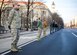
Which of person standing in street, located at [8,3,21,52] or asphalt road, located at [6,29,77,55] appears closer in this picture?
asphalt road, located at [6,29,77,55]

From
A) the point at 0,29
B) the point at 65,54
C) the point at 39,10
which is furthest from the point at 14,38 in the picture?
the point at 39,10

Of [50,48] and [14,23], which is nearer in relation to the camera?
[14,23]

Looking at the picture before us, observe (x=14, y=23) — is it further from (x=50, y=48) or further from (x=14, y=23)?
(x=50, y=48)

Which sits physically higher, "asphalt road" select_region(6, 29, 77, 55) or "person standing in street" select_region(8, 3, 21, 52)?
"person standing in street" select_region(8, 3, 21, 52)

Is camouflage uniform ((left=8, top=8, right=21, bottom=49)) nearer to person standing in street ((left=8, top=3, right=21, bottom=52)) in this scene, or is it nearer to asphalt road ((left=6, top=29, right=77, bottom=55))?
person standing in street ((left=8, top=3, right=21, bottom=52))

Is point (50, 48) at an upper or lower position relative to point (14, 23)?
lower

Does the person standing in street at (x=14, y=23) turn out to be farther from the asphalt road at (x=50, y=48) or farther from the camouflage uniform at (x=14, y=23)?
the asphalt road at (x=50, y=48)

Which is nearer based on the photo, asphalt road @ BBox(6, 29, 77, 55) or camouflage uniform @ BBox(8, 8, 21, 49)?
asphalt road @ BBox(6, 29, 77, 55)

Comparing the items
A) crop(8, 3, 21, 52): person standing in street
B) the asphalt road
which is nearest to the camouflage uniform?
crop(8, 3, 21, 52): person standing in street

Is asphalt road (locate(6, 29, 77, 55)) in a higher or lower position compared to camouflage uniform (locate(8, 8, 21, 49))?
lower

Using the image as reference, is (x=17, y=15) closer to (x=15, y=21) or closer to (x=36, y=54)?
(x=15, y=21)

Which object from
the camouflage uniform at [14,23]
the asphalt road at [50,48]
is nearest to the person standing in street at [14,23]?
the camouflage uniform at [14,23]

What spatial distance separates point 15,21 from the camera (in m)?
14.1

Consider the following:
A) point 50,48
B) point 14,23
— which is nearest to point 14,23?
point 14,23
